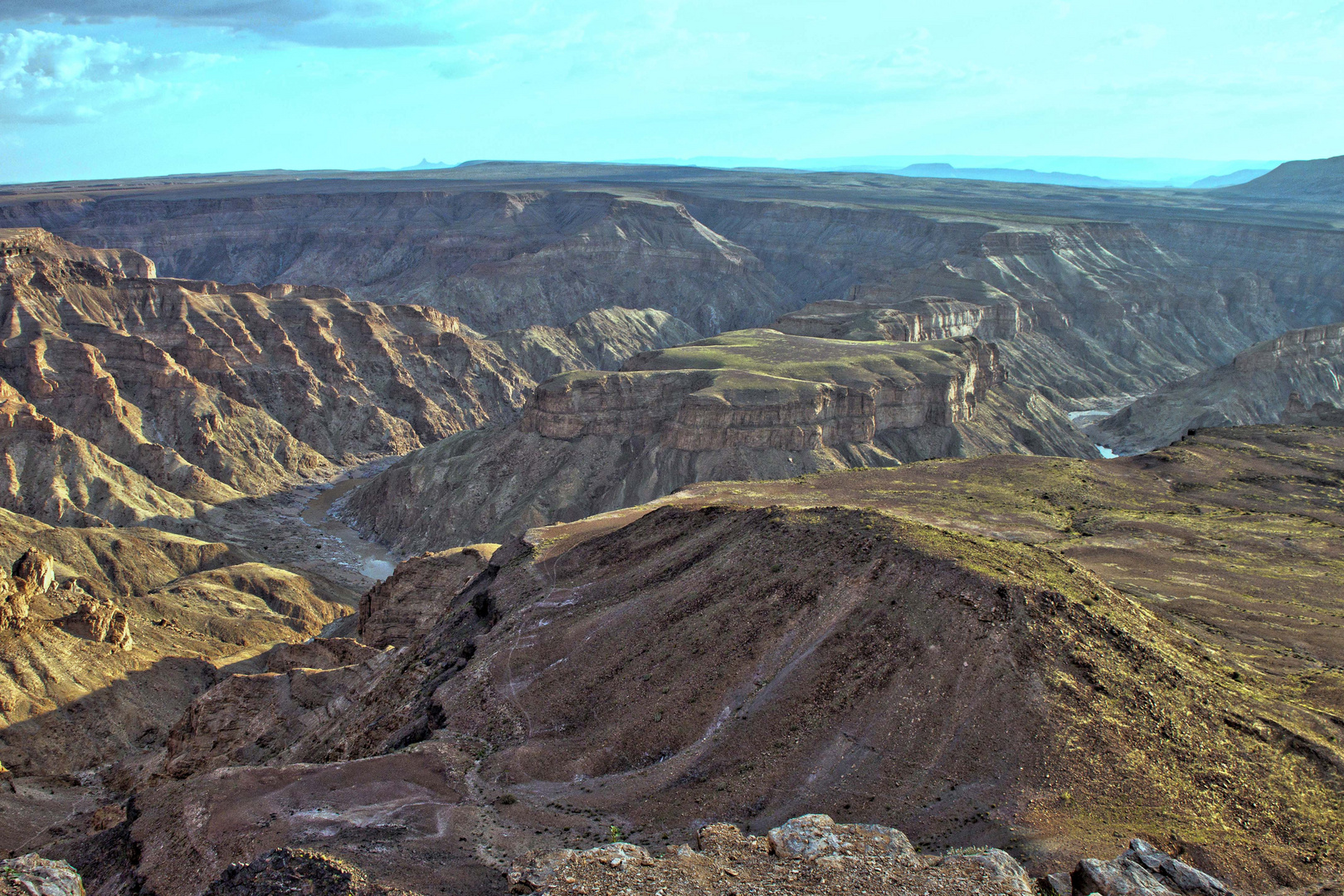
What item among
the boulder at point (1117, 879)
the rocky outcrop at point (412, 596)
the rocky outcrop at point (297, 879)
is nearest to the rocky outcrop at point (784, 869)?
the boulder at point (1117, 879)

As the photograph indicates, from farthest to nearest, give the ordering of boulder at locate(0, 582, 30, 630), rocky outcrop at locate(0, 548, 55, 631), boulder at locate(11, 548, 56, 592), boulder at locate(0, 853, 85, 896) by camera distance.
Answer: boulder at locate(11, 548, 56, 592) < rocky outcrop at locate(0, 548, 55, 631) < boulder at locate(0, 582, 30, 630) < boulder at locate(0, 853, 85, 896)

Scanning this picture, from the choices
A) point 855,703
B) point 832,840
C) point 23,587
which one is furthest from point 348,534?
point 832,840

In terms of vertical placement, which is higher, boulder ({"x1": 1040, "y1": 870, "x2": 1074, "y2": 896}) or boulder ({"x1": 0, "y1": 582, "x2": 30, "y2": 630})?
boulder ({"x1": 1040, "y1": 870, "x2": 1074, "y2": 896})

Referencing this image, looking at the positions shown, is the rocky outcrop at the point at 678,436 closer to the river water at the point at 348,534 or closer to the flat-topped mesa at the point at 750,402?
the flat-topped mesa at the point at 750,402

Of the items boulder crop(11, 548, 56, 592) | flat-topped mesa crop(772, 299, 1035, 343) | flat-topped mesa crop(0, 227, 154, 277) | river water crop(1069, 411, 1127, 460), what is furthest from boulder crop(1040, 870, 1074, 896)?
flat-topped mesa crop(0, 227, 154, 277)

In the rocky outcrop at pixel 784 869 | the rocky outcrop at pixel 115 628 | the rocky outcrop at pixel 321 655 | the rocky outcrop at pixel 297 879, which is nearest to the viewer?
the rocky outcrop at pixel 784 869

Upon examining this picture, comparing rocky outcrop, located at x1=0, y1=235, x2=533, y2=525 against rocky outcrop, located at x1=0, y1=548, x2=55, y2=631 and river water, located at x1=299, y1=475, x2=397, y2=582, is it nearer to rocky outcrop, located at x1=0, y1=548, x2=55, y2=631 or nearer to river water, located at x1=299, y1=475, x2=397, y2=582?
river water, located at x1=299, y1=475, x2=397, y2=582
